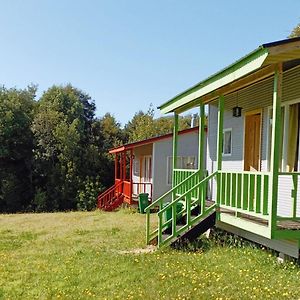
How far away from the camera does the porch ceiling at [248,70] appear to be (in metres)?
6.22

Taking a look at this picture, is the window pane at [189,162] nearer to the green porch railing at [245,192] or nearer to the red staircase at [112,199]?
the red staircase at [112,199]

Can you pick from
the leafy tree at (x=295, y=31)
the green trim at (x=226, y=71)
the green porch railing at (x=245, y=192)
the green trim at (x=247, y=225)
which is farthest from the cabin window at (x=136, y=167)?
the green porch railing at (x=245, y=192)

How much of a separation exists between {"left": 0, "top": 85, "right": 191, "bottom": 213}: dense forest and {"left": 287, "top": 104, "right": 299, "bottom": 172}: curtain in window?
22.5m

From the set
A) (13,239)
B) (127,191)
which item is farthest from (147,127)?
(13,239)

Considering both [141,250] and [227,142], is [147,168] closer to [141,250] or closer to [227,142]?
[227,142]

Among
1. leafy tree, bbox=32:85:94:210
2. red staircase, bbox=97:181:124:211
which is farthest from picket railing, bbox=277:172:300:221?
leafy tree, bbox=32:85:94:210

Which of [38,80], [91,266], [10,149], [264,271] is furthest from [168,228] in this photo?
[38,80]

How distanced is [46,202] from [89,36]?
17.1 m

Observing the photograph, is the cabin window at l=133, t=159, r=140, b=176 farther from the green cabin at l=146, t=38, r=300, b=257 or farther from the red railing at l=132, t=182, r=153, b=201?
the green cabin at l=146, t=38, r=300, b=257

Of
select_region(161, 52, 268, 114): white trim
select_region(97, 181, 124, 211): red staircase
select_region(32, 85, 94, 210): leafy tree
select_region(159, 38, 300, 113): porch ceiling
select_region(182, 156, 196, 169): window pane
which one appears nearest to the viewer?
select_region(159, 38, 300, 113): porch ceiling

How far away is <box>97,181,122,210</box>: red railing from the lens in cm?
2348

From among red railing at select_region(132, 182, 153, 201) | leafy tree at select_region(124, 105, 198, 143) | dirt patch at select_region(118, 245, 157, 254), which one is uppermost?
leafy tree at select_region(124, 105, 198, 143)

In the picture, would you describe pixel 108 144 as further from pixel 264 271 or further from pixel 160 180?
pixel 264 271

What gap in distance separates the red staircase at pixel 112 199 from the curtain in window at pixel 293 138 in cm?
1562
